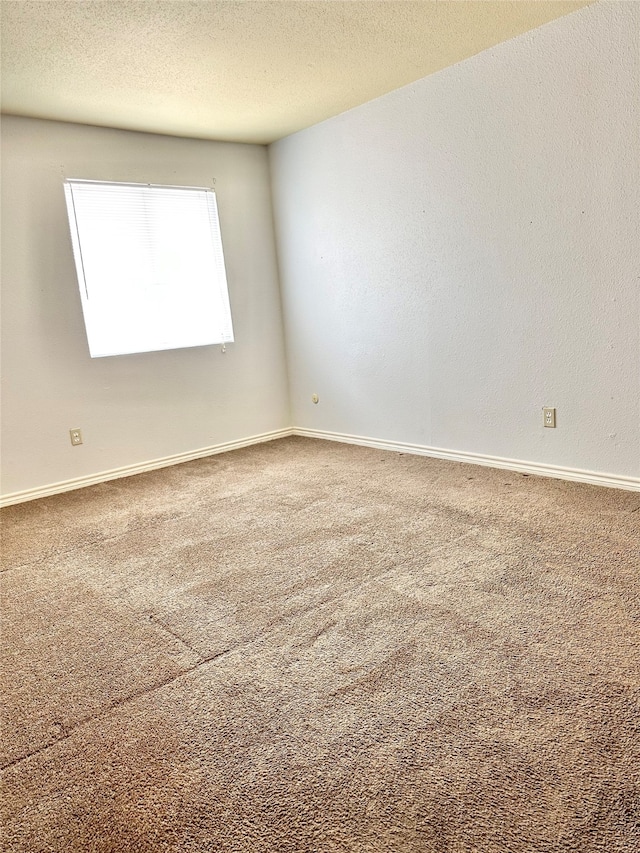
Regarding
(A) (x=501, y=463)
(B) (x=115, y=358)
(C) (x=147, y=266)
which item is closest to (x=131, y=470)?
(B) (x=115, y=358)

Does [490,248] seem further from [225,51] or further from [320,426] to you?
[320,426]

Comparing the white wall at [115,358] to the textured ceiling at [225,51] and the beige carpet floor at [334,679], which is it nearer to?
the textured ceiling at [225,51]

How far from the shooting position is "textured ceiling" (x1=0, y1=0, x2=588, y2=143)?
2.49 m

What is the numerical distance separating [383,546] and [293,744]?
1.22 m

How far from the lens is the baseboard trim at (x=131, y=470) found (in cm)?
379

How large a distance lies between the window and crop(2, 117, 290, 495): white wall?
7 cm

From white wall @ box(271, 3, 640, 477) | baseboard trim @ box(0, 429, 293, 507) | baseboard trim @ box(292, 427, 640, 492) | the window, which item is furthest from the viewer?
the window

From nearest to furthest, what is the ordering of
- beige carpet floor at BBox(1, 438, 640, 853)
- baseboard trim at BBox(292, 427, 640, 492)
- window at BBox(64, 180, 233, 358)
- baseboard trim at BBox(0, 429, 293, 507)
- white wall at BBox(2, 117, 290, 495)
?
beige carpet floor at BBox(1, 438, 640, 853) → baseboard trim at BBox(292, 427, 640, 492) → white wall at BBox(2, 117, 290, 495) → baseboard trim at BBox(0, 429, 293, 507) → window at BBox(64, 180, 233, 358)

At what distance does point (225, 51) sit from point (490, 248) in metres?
1.72

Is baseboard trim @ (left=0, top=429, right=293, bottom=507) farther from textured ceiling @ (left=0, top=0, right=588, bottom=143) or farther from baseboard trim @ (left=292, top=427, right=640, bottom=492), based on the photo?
textured ceiling @ (left=0, top=0, right=588, bottom=143)

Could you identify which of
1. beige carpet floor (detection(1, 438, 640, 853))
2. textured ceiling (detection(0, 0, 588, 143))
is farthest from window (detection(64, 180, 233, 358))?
beige carpet floor (detection(1, 438, 640, 853))

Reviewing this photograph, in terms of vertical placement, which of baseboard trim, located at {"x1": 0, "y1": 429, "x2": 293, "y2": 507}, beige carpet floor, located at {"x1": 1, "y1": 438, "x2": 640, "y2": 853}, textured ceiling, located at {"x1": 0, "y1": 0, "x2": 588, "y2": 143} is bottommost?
beige carpet floor, located at {"x1": 1, "y1": 438, "x2": 640, "y2": 853}

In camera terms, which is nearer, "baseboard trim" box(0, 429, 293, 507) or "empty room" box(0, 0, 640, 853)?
"empty room" box(0, 0, 640, 853)

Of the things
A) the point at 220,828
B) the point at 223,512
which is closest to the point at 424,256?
the point at 223,512
